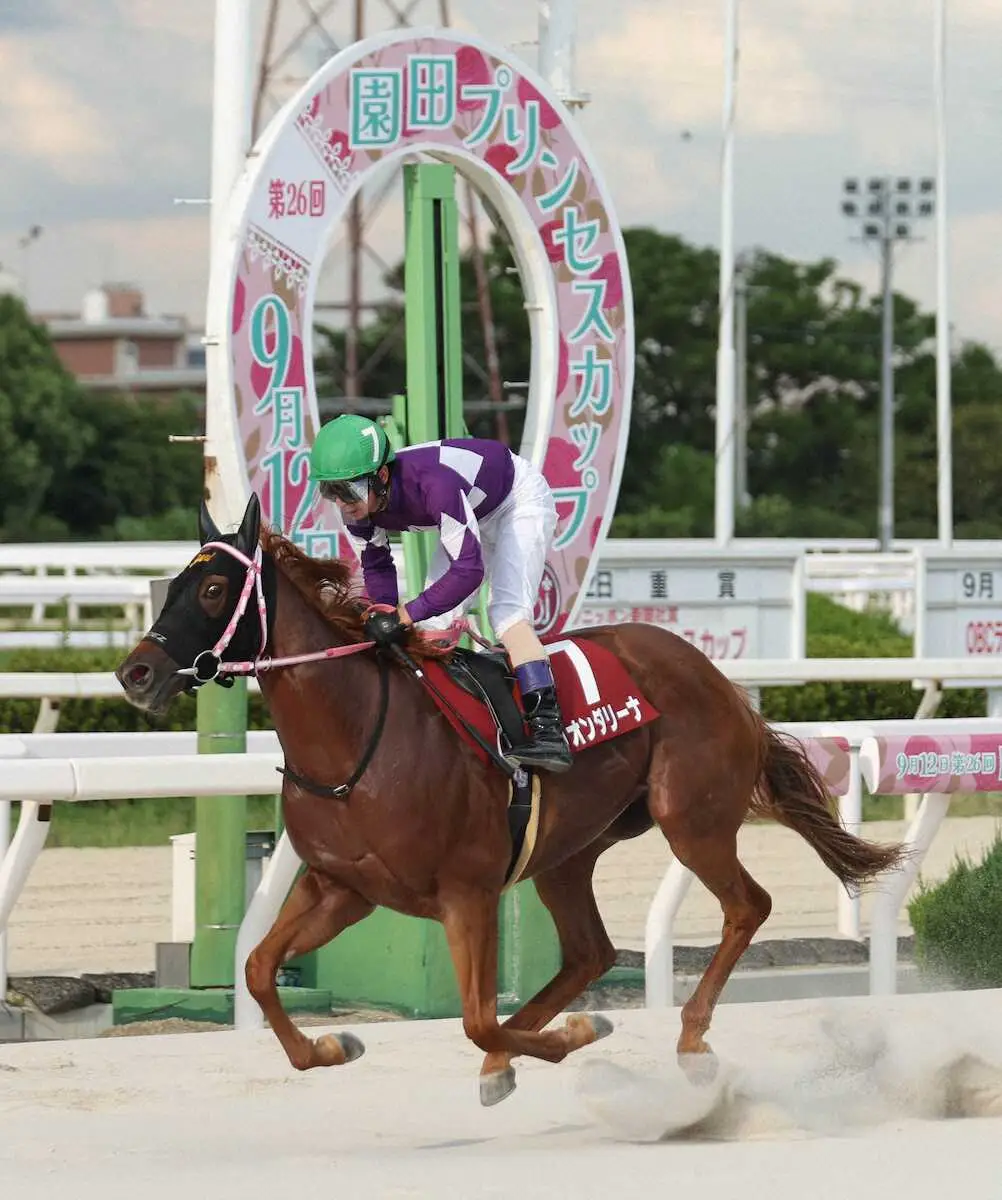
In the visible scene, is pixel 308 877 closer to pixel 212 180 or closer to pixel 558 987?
pixel 558 987

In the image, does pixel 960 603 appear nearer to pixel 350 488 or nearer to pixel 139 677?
pixel 350 488

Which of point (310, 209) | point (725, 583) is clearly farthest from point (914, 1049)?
point (725, 583)

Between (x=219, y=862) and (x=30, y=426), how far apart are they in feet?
111

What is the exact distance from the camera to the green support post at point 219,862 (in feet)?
18.2

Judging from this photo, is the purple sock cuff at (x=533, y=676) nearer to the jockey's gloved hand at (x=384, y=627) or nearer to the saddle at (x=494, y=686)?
the saddle at (x=494, y=686)

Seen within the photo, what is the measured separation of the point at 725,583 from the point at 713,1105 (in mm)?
5151

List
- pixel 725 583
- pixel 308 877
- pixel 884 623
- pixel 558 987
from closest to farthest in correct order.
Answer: pixel 308 877 → pixel 558 987 → pixel 725 583 → pixel 884 623

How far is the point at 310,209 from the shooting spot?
5.66 meters

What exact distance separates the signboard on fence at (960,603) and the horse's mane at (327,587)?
21.1 feet

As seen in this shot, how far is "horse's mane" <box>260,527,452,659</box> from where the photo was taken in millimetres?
4211

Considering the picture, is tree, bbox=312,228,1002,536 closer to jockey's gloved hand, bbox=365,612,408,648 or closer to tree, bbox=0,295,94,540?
tree, bbox=0,295,94,540

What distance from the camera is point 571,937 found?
4750 mm

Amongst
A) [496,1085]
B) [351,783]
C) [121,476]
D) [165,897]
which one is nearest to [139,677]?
[351,783]

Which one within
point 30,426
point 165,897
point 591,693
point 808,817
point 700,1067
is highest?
point 30,426
